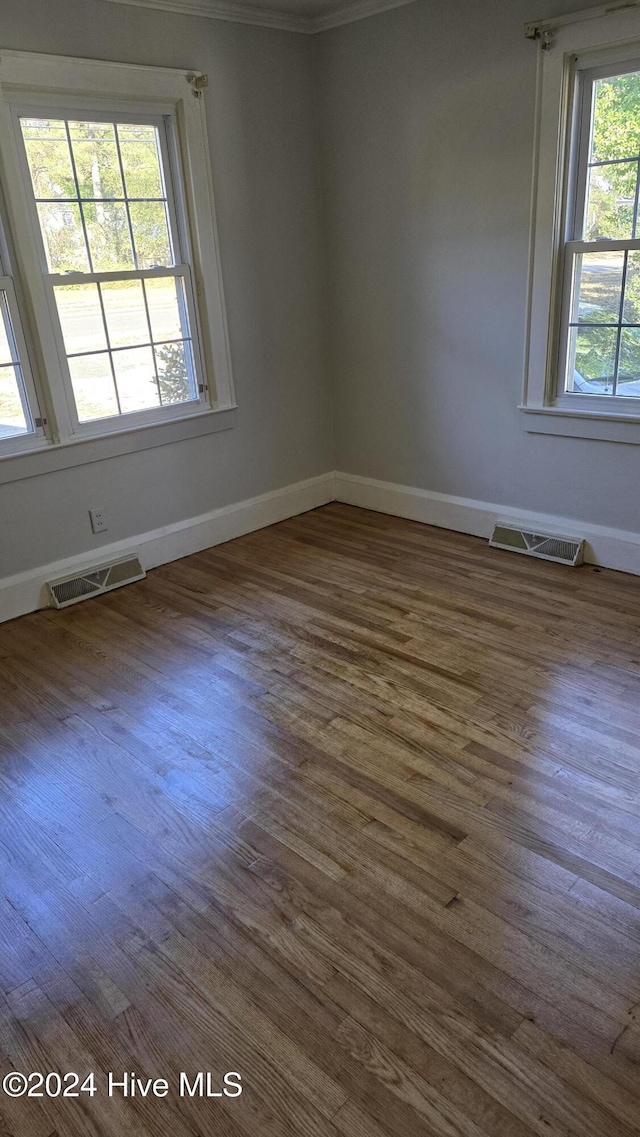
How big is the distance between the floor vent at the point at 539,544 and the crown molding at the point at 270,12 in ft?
8.62

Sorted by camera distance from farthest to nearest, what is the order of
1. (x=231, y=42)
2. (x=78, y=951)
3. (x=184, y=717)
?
1. (x=231, y=42)
2. (x=184, y=717)
3. (x=78, y=951)

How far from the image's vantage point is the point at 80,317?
3.50m

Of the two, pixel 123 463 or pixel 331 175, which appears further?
pixel 331 175

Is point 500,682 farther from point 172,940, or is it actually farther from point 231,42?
point 231,42

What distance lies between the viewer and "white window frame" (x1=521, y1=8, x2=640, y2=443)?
121 inches

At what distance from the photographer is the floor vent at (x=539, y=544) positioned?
148 inches

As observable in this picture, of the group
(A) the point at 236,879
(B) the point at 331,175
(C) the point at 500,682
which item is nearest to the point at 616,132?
(B) the point at 331,175

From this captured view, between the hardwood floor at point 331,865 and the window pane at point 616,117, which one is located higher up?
the window pane at point 616,117

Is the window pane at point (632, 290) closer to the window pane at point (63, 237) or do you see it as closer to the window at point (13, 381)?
the window pane at point (63, 237)

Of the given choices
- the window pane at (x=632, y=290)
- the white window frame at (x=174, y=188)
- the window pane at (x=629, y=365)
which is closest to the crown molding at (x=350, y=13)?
the white window frame at (x=174, y=188)

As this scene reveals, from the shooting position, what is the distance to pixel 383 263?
4.21 m

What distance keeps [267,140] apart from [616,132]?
1828mm

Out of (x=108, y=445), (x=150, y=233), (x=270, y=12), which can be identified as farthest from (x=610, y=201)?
(x=108, y=445)

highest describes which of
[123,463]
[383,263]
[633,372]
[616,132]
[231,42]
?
[231,42]
